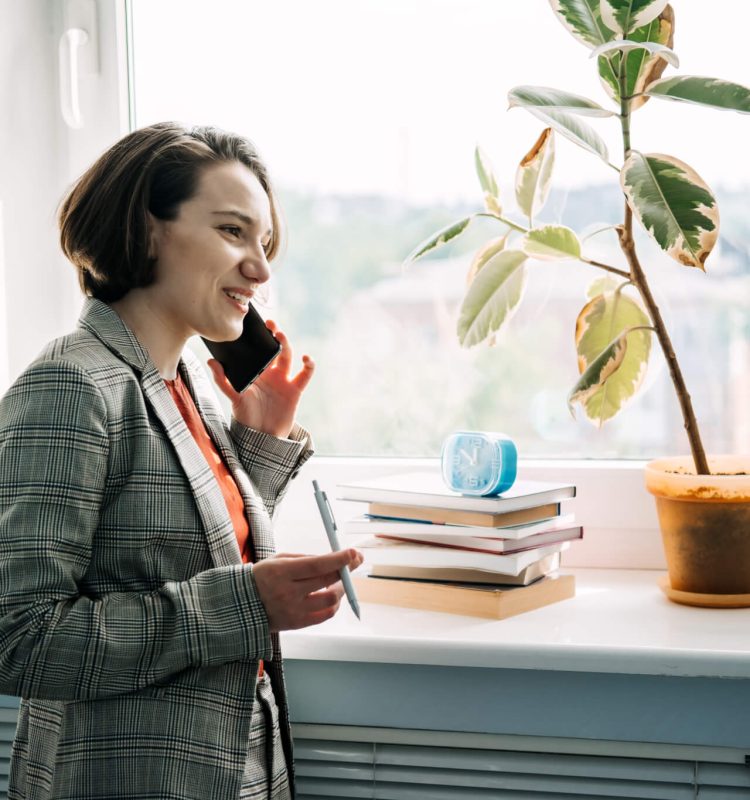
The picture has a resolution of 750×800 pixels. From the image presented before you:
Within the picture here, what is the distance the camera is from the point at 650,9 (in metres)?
1.09

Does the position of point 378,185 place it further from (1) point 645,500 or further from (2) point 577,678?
(2) point 577,678

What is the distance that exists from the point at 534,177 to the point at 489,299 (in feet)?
0.58

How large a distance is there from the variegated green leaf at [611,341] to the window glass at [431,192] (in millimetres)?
166

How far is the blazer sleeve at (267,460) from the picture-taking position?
1.20 metres

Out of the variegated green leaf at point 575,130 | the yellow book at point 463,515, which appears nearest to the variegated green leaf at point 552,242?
the variegated green leaf at point 575,130

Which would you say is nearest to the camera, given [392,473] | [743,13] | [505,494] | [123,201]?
[123,201]

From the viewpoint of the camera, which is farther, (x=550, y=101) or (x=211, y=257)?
(x=550, y=101)

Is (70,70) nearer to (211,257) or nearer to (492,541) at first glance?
(211,257)

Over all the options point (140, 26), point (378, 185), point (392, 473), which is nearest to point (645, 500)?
point (392, 473)

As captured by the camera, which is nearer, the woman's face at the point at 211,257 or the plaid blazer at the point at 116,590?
the plaid blazer at the point at 116,590

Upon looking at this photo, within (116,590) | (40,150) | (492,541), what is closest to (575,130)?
(492,541)

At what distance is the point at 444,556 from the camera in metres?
1.22

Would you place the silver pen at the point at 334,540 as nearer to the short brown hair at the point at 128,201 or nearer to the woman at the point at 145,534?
the woman at the point at 145,534

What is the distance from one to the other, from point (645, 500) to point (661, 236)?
0.52 m
